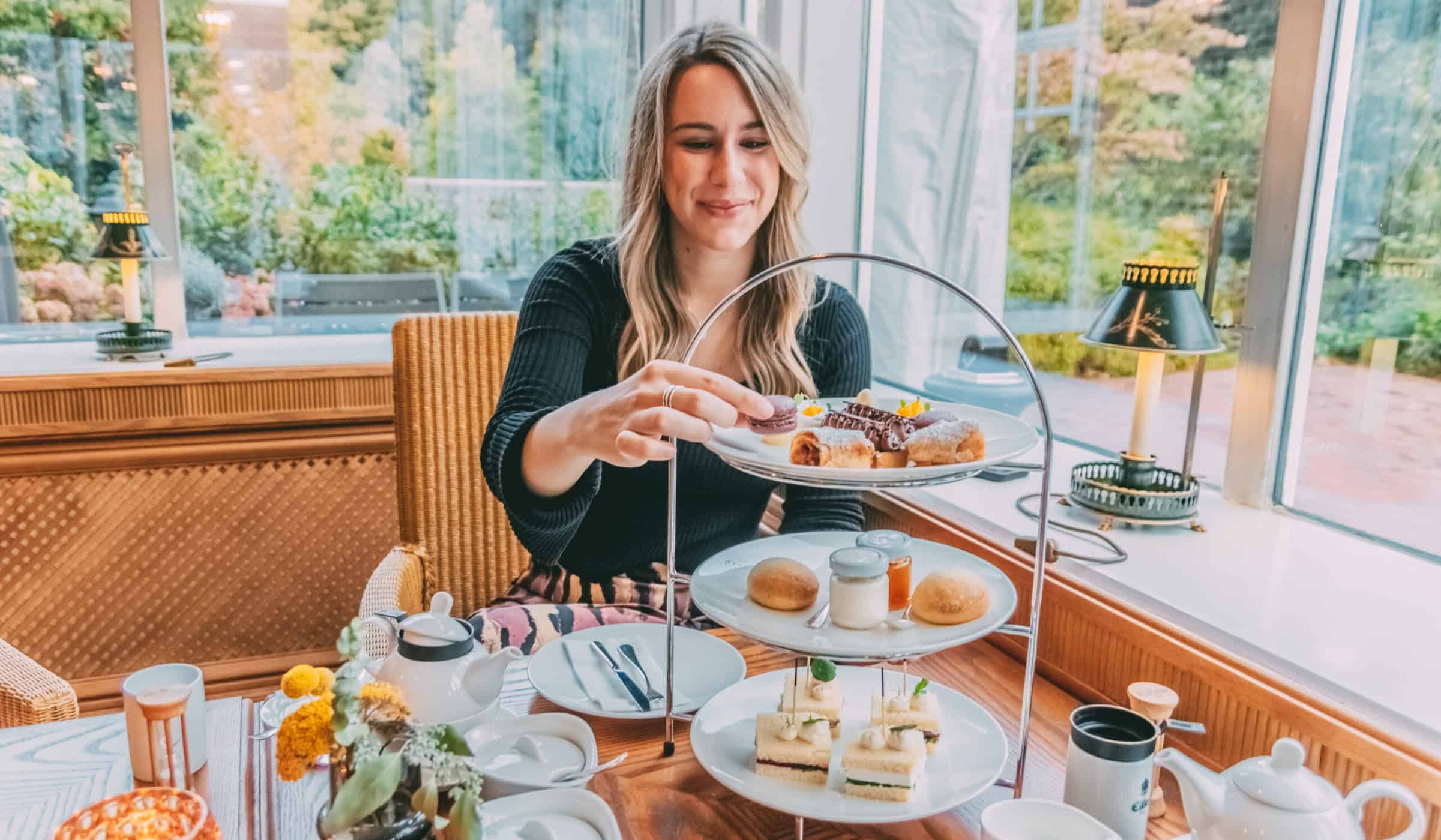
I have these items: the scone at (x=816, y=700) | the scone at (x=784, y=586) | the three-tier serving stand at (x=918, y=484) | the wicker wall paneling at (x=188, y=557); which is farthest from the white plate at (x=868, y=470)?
the wicker wall paneling at (x=188, y=557)

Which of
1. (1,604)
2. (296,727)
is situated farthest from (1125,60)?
(1,604)

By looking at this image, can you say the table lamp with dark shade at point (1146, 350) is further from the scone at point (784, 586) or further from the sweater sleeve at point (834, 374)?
the scone at point (784, 586)

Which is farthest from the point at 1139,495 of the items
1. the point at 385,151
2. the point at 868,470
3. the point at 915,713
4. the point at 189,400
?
the point at 385,151

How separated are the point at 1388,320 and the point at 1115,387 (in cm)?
50

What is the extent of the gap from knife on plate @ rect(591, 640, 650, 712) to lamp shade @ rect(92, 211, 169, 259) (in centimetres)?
185

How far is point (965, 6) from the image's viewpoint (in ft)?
6.81

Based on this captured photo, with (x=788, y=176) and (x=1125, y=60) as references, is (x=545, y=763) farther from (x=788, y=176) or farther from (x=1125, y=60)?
(x=1125, y=60)

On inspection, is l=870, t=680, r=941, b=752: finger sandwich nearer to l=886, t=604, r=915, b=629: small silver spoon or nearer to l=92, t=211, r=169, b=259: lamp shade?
l=886, t=604, r=915, b=629: small silver spoon

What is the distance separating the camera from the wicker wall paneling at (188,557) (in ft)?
7.55

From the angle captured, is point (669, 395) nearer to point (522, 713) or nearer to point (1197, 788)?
point (522, 713)

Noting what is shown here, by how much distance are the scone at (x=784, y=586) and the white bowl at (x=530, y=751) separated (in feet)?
0.76

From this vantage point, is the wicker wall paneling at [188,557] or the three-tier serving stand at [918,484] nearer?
the three-tier serving stand at [918,484]

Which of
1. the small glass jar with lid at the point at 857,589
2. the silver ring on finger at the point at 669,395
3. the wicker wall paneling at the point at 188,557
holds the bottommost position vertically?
the wicker wall paneling at the point at 188,557

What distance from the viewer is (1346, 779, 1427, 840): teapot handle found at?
0.73 m
